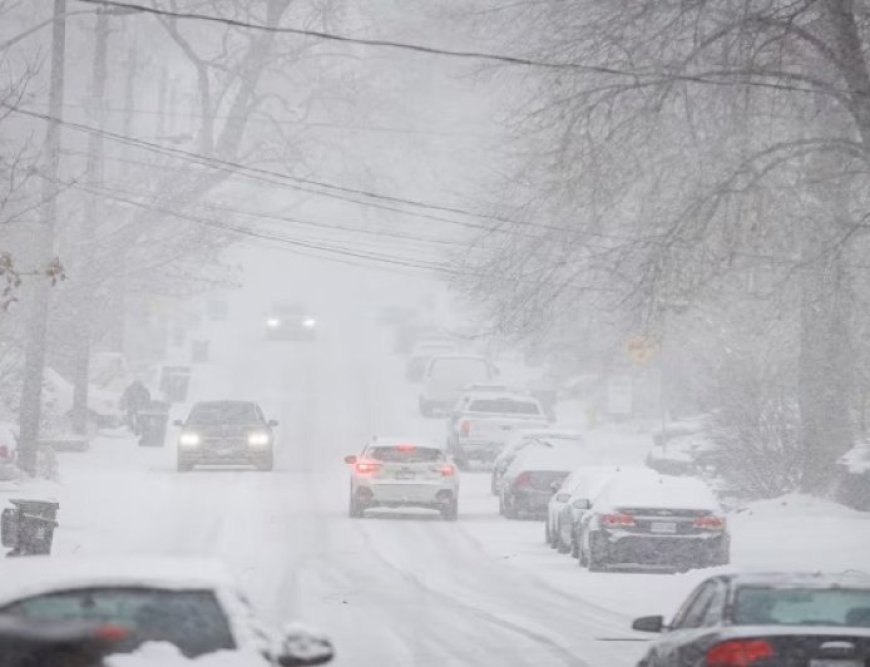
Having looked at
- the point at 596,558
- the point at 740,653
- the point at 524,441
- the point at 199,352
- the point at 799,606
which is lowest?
the point at 740,653

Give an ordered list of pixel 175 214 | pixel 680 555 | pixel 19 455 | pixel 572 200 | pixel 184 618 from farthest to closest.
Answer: pixel 175 214
pixel 19 455
pixel 572 200
pixel 680 555
pixel 184 618

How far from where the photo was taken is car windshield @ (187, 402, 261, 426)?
4362 centimetres

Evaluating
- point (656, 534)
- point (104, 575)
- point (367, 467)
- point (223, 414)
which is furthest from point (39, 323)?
point (104, 575)

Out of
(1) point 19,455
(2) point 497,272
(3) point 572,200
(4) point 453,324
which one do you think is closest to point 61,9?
(1) point 19,455

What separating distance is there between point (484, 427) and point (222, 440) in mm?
7585

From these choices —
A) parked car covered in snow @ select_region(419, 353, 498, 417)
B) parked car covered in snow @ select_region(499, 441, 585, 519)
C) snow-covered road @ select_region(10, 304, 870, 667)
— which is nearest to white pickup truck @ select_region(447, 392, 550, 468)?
snow-covered road @ select_region(10, 304, 870, 667)

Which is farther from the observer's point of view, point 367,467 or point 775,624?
point 367,467

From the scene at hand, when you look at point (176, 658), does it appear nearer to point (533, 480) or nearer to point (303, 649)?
point (303, 649)

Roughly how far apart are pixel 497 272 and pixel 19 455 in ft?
35.3

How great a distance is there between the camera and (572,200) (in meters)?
31.3

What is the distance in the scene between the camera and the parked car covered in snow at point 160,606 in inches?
371

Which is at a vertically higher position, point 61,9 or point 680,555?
point 61,9

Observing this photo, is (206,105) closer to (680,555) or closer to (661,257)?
(661,257)

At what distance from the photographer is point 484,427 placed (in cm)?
4847
